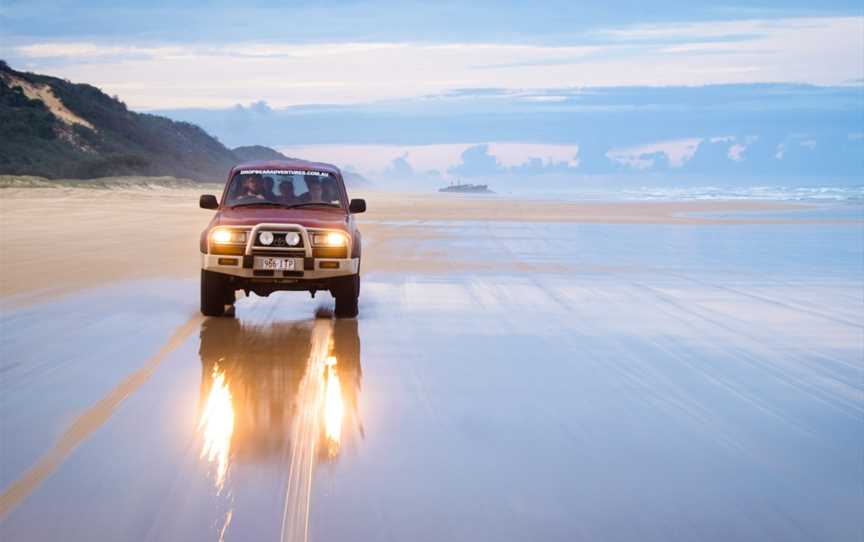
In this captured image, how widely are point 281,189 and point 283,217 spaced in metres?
0.95

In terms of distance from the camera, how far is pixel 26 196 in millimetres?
57312

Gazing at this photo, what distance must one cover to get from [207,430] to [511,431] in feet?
6.17

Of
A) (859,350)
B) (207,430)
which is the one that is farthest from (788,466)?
(859,350)

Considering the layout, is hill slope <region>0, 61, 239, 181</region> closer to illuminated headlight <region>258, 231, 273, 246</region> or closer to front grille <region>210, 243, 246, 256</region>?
front grille <region>210, 243, 246, 256</region>

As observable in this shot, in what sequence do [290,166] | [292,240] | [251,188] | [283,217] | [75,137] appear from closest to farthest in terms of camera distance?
[292,240] → [283,217] → [251,188] → [290,166] → [75,137]

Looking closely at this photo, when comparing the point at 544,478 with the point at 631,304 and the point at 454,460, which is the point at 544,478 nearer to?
the point at 454,460

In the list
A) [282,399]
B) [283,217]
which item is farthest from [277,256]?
[282,399]

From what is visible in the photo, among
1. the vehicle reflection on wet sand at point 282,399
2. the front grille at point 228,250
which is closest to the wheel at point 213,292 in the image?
the front grille at point 228,250

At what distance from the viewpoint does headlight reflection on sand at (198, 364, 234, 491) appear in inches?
261

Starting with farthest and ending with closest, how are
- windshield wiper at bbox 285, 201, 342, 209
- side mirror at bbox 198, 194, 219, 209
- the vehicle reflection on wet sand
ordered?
1. windshield wiper at bbox 285, 201, 342, 209
2. side mirror at bbox 198, 194, 219, 209
3. the vehicle reflection on wet sand

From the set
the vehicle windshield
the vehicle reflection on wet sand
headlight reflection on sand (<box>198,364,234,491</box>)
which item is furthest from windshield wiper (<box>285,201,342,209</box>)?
headlight reflection on sand (<box>198,364,234,491</box>)

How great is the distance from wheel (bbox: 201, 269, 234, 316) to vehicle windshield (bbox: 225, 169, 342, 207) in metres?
1.28

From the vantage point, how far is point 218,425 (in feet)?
24.9

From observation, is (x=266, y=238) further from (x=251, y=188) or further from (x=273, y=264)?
(x=251, y=188)
